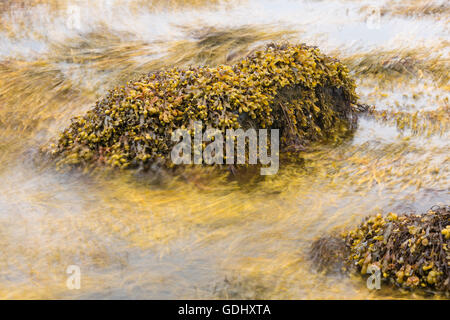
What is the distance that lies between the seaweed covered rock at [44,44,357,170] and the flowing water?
28cm

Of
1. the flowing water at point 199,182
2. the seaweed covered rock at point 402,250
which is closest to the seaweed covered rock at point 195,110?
the flowing water at point 199,182

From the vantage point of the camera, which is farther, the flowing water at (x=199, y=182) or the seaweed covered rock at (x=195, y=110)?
the seaweed covered rock at (x=195, y=110)

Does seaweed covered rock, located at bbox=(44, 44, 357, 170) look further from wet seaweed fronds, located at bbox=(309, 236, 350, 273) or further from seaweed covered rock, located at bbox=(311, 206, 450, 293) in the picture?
seaweed covered rock, located at bbox=(311, 206, 450, 293)

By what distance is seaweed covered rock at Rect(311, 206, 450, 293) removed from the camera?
3.32 m

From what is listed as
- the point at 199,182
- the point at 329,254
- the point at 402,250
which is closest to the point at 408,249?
the point at 402,250

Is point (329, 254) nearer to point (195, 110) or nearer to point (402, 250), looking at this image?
point (402, 250)

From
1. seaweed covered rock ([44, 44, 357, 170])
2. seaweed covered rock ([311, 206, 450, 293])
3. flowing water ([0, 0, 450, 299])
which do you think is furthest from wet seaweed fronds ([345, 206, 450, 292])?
seaweed covered rock ([44, 44, 357, 170])

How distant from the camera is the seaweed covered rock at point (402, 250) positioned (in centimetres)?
332

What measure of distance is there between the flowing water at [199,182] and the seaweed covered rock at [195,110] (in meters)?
0.28

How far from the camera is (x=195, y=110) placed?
505 cm

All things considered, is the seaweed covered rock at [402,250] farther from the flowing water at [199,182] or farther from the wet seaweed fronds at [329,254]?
the flowing water at [199,182]

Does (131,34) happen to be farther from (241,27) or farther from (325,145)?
(325,145)

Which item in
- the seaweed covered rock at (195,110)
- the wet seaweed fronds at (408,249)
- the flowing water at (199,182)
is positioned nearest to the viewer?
the wet seaweed fronds at (408,249)

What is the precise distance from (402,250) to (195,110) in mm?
2423
